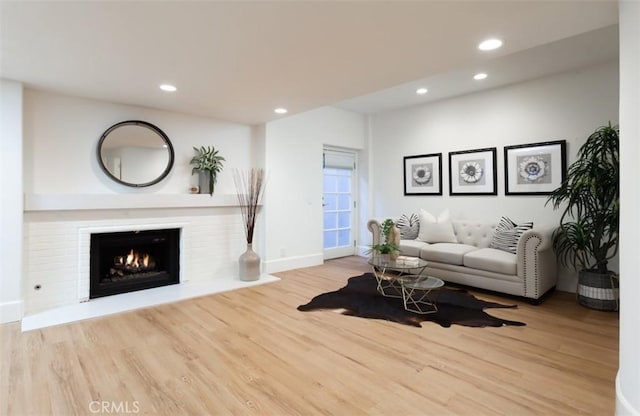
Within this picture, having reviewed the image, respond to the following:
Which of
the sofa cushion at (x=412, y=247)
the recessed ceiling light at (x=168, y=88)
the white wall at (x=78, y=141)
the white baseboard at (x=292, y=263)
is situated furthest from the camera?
the white baseboard at (x=292, y=263)

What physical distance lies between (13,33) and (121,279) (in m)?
2.69

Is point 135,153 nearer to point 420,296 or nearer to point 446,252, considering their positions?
point 420,296

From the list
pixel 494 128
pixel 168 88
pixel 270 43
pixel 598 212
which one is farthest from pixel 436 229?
pixel 168 88

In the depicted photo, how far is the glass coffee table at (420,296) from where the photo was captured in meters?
3.26

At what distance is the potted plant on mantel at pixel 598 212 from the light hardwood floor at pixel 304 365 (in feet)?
0.76

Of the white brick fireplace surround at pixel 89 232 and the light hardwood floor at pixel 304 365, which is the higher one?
the white brick fireplace surround at pixel 89 232

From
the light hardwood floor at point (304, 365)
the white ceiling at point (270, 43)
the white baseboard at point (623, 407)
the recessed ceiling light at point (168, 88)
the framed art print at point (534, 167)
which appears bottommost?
the light hardwood floor at point (304, 365)

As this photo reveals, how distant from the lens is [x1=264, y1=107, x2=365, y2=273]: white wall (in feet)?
16.5

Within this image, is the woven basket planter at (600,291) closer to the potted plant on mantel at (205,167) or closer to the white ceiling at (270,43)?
the white ceiling at (270,43)

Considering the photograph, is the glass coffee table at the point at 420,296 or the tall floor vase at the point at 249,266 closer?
the glass coffee table at the point at 420,296

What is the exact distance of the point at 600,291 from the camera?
10.9 ft

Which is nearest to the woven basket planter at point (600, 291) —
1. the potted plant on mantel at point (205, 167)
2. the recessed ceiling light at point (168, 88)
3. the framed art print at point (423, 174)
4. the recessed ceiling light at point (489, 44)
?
the framed art print at point (423, 174)

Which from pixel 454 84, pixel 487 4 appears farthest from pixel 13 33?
pixel 454 84

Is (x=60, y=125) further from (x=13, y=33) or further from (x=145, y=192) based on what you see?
(x=13, y=33)
